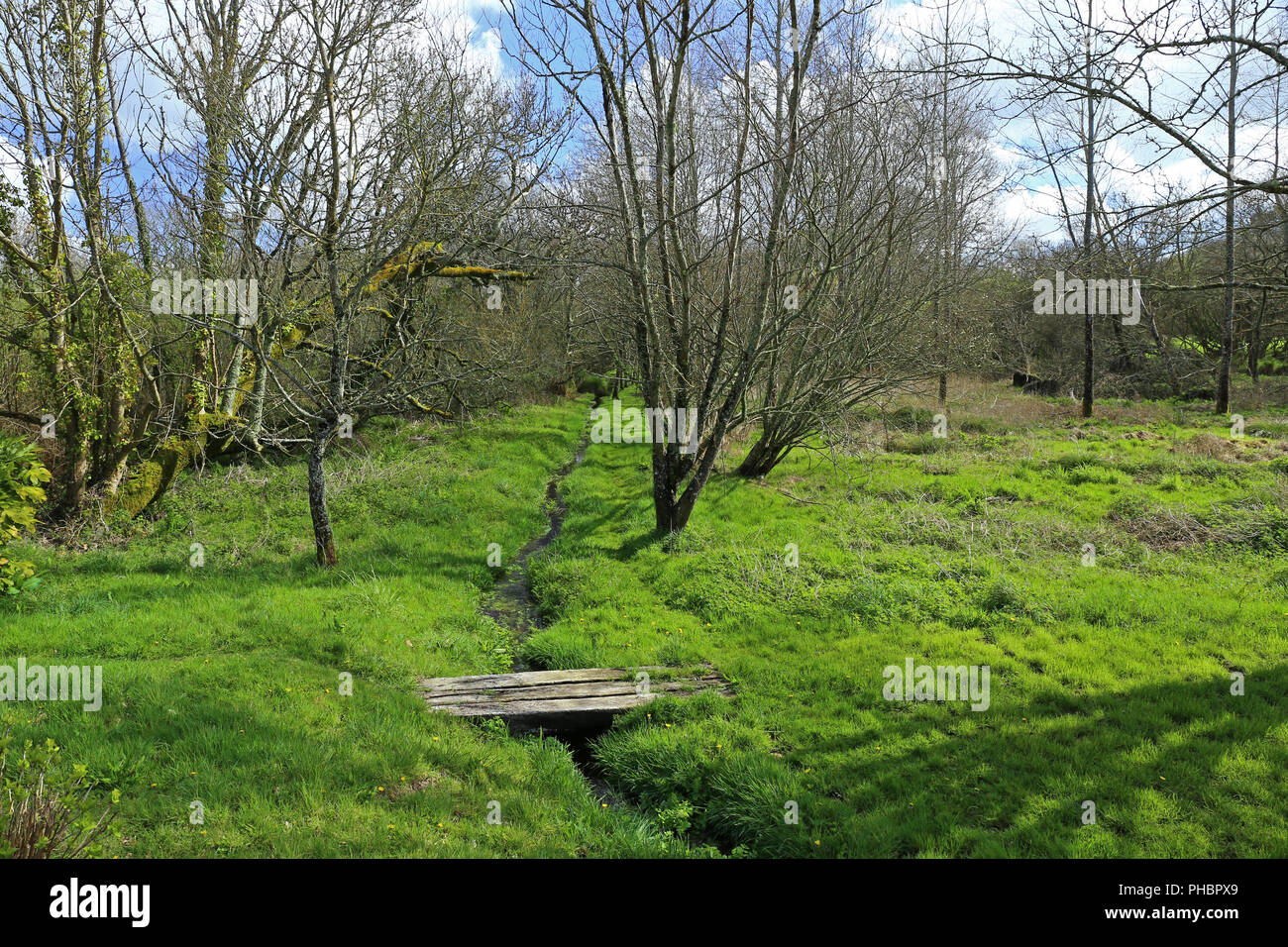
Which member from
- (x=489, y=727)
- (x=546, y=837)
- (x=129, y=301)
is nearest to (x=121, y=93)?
(x=129, y=301)

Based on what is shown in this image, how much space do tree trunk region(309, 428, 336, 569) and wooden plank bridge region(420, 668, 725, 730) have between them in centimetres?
327

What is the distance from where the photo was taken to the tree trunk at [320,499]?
845cm

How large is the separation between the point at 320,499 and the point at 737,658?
551 centimetres

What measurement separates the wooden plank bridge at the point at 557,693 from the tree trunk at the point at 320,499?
327 centimetres

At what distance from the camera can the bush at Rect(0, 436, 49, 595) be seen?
24.2ft

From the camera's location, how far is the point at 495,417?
69.0 ft
